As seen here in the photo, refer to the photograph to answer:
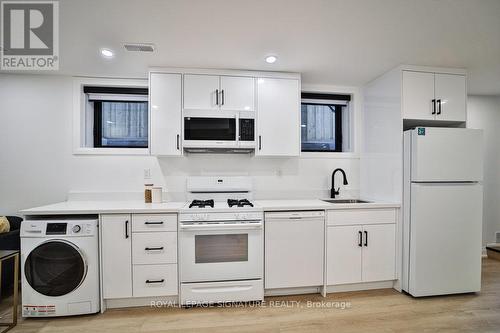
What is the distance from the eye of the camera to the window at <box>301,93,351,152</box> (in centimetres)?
318

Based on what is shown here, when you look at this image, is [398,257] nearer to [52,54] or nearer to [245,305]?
[245,305]

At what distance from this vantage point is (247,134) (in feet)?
8.45

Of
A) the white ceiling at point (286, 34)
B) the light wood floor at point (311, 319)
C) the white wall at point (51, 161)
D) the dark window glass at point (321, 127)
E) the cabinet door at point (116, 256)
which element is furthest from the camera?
the dark window glass at point (321, 127)

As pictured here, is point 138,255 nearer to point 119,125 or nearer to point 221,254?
point 221,254

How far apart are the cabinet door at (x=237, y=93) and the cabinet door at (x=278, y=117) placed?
9 cm

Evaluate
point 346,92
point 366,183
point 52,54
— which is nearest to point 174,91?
point 52,54

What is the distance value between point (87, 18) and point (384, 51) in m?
2.52

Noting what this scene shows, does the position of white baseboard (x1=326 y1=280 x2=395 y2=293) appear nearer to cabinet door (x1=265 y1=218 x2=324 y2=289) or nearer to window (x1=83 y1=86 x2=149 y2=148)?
cabinet door (x1=265 y1=218 x2=324 y2=289)

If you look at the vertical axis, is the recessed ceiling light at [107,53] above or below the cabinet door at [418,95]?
above

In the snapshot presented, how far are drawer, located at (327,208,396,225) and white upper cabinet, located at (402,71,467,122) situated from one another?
3.47 ft

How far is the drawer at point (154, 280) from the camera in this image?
217 centimetres

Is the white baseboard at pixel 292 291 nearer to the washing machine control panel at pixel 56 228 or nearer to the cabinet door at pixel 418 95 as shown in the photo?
the washing machine control panel at pixel 56 228

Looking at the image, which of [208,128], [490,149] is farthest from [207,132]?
[490,149]

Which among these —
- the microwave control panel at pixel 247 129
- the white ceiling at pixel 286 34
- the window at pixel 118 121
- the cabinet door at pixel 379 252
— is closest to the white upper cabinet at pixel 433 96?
the white ceiling at pixel 286 34
